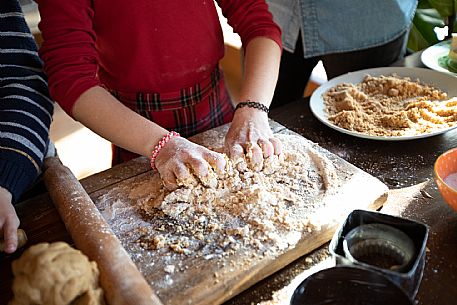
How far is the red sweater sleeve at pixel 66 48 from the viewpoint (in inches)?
37.2

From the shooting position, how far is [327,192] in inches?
34.5

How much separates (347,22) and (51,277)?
3.88 ft

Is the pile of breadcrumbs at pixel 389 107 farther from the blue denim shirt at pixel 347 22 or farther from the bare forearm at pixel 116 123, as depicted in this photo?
the bare forearm at pixel 116 123

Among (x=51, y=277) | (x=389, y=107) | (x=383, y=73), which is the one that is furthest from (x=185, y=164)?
(x=383, y=73)

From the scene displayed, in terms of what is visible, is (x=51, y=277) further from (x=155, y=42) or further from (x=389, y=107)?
(x=389, y=107)

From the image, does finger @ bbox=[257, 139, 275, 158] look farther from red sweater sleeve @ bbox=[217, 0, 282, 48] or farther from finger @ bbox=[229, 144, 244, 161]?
red sweater sleeve @ bbox=[217, 0, 282, 48]

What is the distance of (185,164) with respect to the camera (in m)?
0.88

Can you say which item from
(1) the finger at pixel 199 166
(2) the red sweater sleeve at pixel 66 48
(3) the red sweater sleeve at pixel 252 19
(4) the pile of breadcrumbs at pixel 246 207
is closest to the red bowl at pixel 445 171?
(4) the pile of breadcrumbs at pixel 246 207

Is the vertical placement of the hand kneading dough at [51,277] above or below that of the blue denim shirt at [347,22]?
above

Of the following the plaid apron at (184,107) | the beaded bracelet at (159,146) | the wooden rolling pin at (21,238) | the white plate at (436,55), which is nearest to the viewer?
the wooden rolling pin at (21,238)

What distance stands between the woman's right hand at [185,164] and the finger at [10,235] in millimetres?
266

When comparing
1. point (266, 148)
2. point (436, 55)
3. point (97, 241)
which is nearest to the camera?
point (97, 241)

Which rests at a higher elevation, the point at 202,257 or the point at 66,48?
the point at 66,48

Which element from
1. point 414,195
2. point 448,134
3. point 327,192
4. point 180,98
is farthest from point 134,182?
point 448,134
